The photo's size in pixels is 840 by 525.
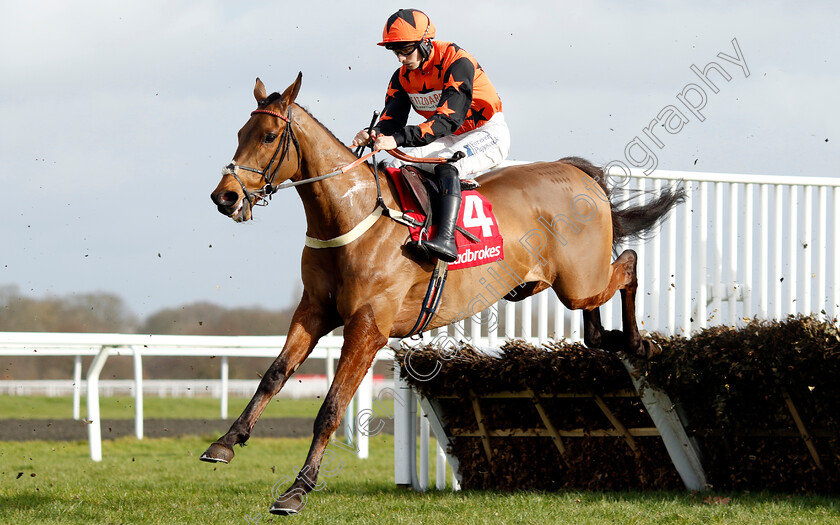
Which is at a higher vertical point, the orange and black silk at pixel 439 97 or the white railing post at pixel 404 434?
the orange and black silk at pixel 439 97

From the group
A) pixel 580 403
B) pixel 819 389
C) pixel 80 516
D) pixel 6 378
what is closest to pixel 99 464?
pixel 80 516

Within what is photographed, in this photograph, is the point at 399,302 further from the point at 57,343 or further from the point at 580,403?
the point at 57,343

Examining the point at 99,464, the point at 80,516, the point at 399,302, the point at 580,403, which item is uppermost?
Answer: the point at 399,302

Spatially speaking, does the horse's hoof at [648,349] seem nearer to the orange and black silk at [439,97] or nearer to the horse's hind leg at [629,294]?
the horse's hind leg at [629,294]

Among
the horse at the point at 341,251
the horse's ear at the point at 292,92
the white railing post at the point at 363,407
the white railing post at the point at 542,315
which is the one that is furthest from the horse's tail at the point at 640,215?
the white railing post at the point at 363,407

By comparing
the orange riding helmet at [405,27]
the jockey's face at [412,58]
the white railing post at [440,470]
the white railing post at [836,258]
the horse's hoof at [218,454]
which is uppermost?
the orange riding helmet at [405,27]

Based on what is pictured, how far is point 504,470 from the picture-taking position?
580cm

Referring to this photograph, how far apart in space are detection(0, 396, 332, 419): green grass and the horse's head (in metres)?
11.2

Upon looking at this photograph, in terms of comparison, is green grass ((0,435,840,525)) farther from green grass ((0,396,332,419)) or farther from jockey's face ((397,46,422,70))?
green grass ((0,396,332,419))

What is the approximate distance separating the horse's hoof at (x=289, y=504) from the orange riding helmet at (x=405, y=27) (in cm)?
212

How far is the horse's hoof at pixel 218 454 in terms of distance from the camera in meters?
3.76

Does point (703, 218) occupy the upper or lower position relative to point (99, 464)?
upper

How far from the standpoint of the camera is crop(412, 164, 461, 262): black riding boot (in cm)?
424

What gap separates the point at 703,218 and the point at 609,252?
116cm
